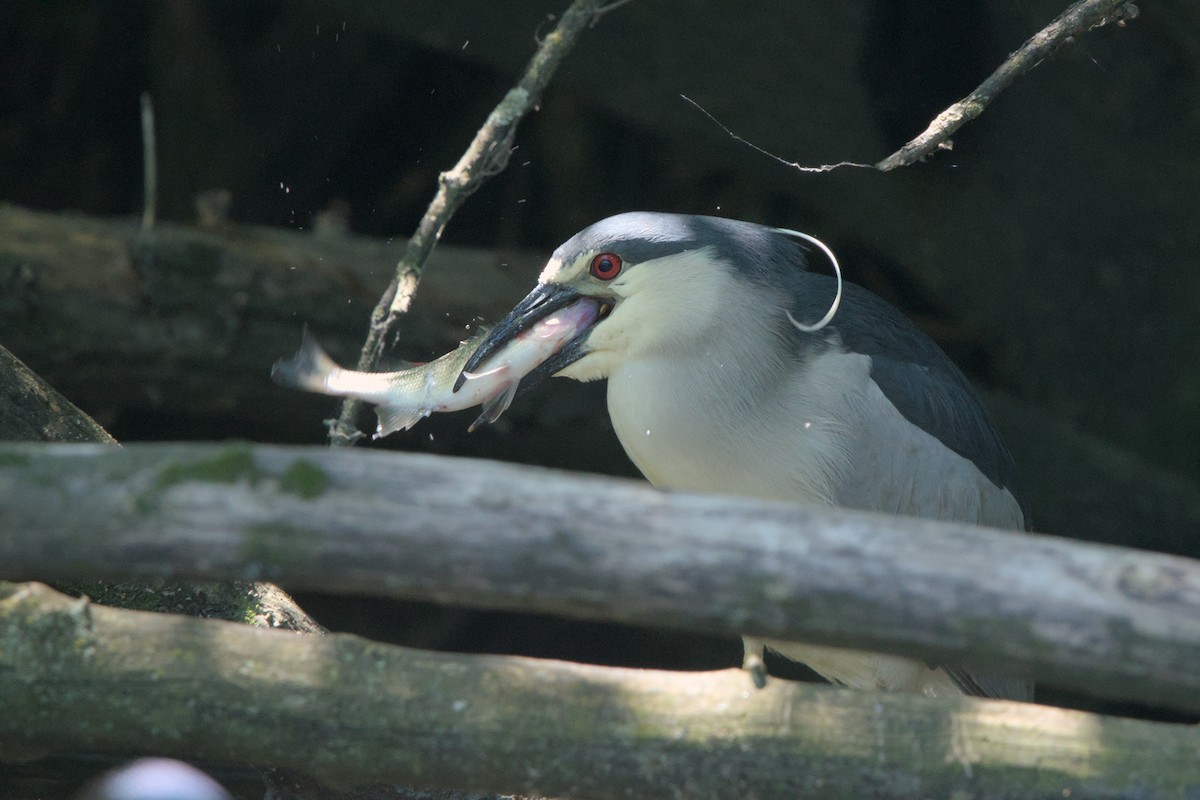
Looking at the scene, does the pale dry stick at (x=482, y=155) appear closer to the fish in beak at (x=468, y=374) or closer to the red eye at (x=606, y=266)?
the fish in beak at (x=468, y=374)

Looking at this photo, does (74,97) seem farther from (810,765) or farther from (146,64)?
(810,765)

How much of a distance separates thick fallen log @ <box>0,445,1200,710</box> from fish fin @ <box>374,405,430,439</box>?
2.62 ft

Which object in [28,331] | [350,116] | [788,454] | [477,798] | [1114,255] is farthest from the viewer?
[350,116]

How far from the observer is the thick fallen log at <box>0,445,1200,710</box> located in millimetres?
1271

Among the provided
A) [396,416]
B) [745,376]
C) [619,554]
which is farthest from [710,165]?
[619,554]

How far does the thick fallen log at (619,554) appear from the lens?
1.27 metres

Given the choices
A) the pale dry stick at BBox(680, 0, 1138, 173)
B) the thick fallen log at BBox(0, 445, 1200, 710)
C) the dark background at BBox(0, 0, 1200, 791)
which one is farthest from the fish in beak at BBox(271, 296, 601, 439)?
the dark background at BBox(0, 0, 1200, 791)

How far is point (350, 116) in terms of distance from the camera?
15.8 feet

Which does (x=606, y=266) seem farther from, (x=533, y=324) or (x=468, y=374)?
(x=468, y=374)

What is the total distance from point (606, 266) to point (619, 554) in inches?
39.7

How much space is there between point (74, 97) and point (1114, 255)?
153 inches

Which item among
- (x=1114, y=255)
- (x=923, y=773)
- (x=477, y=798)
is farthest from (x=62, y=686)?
(x=1114, y=255)

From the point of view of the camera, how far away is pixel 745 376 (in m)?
2.30

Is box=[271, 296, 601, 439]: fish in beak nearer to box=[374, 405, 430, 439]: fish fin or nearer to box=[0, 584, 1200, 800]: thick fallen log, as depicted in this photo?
box=[374, 405, 430, 439]: fish fin
